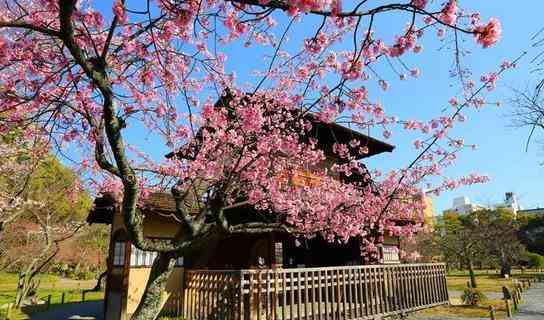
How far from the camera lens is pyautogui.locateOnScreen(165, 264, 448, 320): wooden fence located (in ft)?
25.7

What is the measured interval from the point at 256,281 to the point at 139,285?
14.2ft

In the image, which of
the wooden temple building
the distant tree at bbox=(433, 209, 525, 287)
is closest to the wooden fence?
the wooden temple building

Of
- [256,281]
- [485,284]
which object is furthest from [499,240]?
[256,281]

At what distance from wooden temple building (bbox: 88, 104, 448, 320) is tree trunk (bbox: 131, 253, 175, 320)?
1.93 meters

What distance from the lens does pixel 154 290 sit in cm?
601

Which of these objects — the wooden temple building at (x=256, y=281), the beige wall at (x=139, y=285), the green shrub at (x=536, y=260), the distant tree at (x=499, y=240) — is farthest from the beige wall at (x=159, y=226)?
the green shrub at (x=536, y=260)

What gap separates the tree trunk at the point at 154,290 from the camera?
591cm

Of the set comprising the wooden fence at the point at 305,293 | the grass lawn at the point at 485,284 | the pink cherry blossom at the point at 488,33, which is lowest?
the grass lawn at the point at 485,284

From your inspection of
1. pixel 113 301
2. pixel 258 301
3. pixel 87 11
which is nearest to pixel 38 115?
pixel 87 11

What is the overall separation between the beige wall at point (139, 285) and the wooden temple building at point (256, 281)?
3 cm

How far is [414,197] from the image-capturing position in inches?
448

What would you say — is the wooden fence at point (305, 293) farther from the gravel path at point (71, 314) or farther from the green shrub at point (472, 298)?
the gravel path at point (71, 314)

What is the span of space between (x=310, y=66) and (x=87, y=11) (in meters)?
Result: 3.38

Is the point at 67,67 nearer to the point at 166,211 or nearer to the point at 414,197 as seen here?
the point at 166,211
